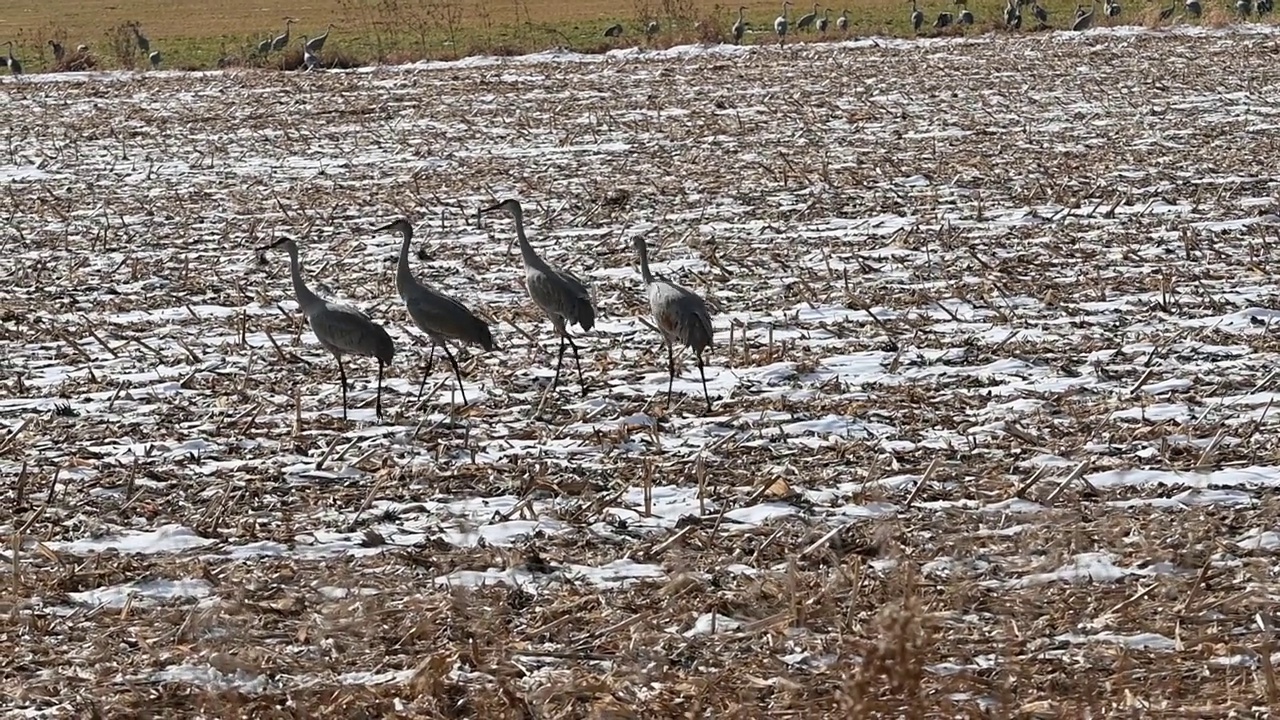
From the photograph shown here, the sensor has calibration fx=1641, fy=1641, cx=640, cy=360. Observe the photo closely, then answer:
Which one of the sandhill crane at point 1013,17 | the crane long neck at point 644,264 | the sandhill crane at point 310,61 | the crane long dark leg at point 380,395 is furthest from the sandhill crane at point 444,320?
the sandhill crane at point 1013,17

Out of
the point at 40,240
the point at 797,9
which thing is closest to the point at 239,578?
the point at 40,240

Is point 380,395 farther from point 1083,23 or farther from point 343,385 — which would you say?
point 1083,23

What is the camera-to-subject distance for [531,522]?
252 inches

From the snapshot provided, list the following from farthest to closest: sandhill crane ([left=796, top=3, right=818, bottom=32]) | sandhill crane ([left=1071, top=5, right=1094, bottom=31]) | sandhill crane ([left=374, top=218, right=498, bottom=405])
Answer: sandhill crane ([left=796, top=3, right=818, bottom=32]), sandhill crane ([left=1071, top=5, right=1094, bottom=31]), sandhill crane ([left=374, top=218, right=498, bottom=405])

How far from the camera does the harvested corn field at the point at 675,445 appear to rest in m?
4.88

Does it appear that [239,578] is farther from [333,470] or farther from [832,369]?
[832,369]

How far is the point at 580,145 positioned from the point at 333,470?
11.2 metres

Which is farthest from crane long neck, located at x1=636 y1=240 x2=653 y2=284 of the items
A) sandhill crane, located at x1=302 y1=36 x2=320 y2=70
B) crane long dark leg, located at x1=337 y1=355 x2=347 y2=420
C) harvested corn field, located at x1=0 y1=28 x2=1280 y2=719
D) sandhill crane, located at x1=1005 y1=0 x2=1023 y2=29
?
sandhill crane, located at x1=1005 y1=0 x2=1023 y2=29

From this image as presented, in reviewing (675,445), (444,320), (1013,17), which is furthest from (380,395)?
(1013,17)

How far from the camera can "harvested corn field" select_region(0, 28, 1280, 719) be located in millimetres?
4879

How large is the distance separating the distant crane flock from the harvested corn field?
205mm

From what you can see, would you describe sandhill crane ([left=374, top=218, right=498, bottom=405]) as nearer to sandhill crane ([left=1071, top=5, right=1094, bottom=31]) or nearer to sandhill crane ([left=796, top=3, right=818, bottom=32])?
sandhill crane ([left=1071, top=5, right=1094, bottom=31])

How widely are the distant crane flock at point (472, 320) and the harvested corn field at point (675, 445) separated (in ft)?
0.67

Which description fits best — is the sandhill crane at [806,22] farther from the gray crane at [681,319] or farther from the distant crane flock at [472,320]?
the gray crane at [681,319]
